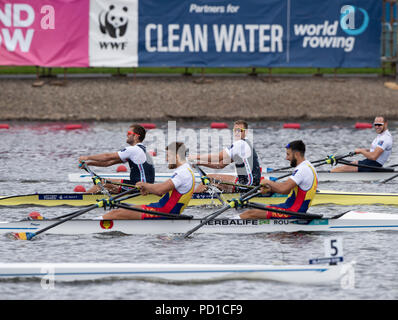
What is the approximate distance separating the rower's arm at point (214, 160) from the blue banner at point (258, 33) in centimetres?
1591

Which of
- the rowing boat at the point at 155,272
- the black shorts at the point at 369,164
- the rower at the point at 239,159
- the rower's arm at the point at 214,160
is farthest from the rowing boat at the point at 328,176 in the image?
the rowing boat at the point at 155,272

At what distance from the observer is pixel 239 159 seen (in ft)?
58.0

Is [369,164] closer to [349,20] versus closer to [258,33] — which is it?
[258,33]

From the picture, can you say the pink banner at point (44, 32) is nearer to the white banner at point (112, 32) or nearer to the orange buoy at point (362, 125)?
the white banner at point (112, 32)

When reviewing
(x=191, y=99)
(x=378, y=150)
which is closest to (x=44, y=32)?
(x=191, y=99)

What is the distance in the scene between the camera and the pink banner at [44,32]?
31.6 meters

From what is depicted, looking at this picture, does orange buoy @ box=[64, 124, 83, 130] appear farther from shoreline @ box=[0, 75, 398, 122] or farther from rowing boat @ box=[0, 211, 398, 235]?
rowing boat @ box=[0, 211, 398, 235]

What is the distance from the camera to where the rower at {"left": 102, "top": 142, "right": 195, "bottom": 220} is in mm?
14500

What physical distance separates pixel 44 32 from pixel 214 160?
1643 cm

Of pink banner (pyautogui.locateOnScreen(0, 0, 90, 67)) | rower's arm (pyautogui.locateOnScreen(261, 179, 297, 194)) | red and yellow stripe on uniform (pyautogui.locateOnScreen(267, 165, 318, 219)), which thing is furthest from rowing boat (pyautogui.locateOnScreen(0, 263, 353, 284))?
pink banner (pyautogui.locateOnScreen(0, 0, 90, 67))

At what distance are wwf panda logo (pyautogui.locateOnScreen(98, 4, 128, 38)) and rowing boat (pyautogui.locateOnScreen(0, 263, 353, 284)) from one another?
20.7 m
